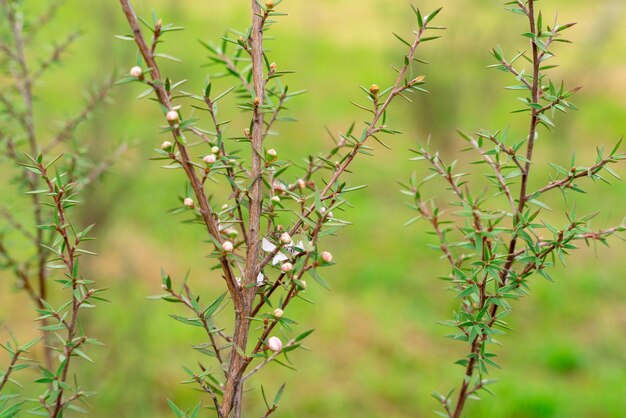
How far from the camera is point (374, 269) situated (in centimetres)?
803

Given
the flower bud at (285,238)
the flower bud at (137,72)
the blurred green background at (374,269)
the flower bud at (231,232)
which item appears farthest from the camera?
the blurred green background at (374,269)

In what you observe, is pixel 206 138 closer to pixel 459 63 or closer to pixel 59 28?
pixel 459 63

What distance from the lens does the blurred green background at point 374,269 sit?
18.6 ft

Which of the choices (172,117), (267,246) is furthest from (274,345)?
(172,117)

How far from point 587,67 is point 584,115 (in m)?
2.07

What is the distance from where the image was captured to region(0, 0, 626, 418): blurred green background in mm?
5656

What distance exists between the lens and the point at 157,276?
771cm

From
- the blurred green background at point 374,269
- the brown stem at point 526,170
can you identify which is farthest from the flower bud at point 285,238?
the blurred green background at point 374,269

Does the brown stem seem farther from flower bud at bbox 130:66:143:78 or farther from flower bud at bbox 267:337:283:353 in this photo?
flower bud at bbox 130:66:143:78

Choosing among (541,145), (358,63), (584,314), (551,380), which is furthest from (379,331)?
(358,63)

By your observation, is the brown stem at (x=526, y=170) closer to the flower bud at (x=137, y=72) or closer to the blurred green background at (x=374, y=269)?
the flower bud at (x=137, y=72)

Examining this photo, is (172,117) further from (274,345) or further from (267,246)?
(274,345)

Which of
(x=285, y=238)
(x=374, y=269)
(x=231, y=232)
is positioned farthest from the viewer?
(x=374, y=269)

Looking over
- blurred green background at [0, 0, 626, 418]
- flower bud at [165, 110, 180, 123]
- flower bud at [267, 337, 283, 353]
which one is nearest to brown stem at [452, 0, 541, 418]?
flower bud at [267, 337, 283, 353]
